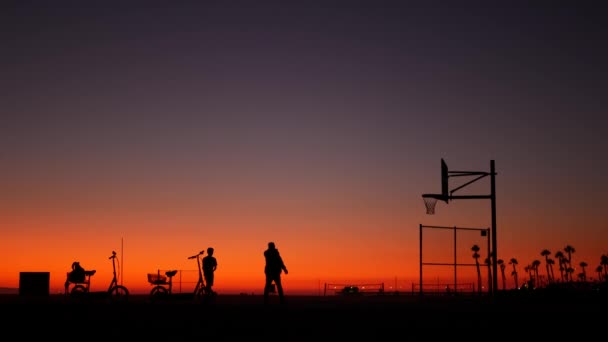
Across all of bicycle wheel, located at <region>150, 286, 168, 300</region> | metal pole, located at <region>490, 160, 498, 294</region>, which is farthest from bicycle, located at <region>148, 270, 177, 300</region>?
metal pole, located at <region>490, 160, 498, 294</region>

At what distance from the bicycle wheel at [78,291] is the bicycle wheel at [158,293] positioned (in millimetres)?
2059

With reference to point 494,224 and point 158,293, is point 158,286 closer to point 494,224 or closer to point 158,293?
point 158,293

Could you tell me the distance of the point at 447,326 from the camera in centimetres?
1474

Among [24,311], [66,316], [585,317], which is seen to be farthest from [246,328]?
[585,317]

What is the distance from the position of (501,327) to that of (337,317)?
3.86 metres

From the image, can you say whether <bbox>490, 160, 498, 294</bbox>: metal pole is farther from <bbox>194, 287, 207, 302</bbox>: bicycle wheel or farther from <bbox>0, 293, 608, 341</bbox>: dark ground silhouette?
<bbox>194, 287, 207, 302</bbox>: bicycle wheel

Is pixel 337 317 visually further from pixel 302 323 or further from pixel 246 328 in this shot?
pixel 246 328

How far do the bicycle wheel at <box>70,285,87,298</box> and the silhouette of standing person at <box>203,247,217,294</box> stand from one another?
3.73 meters

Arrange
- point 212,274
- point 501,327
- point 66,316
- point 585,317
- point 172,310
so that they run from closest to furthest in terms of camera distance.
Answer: point 501,327 < point 66,316 < point 585,317 < point 172,310 < point 212,274

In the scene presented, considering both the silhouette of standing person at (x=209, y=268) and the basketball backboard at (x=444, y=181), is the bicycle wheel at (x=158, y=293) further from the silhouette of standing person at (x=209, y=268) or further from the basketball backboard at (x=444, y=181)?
the basketball backboard at (x=444, y=181)

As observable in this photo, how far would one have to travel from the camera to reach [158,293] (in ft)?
78.7

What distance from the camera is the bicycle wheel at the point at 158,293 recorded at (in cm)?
2375

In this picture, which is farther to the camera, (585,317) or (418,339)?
(585,317)

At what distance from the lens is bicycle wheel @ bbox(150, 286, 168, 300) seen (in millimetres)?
23750
